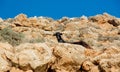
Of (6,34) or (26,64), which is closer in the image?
(26,64)

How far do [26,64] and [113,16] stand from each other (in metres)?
36.2

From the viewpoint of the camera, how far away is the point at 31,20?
40.9m

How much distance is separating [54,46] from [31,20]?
87.8 feet

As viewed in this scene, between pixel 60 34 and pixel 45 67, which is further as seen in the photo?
pixel 60 34

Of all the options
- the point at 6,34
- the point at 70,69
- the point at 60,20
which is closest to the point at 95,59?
the point at 70,69

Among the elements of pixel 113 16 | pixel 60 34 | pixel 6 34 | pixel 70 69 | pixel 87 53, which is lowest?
pixel 70 69

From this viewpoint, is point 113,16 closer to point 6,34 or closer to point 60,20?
point 60,20

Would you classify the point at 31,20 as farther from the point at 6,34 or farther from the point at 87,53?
the point at 87,53

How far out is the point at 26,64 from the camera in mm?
12648

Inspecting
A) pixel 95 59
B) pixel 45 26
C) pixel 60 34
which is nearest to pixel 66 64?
pixel 95 59

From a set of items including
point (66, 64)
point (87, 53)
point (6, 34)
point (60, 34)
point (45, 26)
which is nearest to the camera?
point (66, 64)

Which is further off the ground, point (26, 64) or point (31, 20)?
point (31, 20)

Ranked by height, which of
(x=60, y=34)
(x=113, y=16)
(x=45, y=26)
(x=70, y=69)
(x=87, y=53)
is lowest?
(x=70, y=69)

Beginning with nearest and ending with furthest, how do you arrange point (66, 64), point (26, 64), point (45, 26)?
point (26, 64) < point (66, 64) < point (45, 26)
